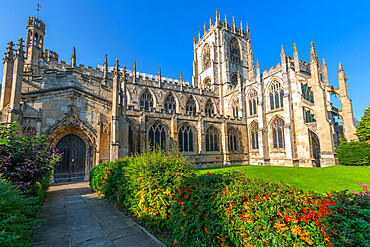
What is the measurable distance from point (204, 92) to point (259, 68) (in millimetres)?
10274

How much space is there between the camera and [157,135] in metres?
20.3

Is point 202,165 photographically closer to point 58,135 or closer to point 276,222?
point 58,135

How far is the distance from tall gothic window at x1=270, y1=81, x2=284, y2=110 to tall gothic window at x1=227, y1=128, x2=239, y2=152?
21.9ft

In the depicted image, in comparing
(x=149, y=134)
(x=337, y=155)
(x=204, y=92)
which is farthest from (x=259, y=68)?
(x=149, y=134)

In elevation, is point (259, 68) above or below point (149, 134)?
above

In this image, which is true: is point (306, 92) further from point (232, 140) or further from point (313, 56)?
point (232, 140)

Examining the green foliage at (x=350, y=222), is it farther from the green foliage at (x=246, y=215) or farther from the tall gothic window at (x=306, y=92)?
the tall gothic window at (x=306, y=92)

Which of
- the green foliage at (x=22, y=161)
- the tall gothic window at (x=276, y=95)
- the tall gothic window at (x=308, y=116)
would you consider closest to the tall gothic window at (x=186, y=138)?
the tall gothic window at (x=276, y=95)

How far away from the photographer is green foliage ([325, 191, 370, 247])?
1831 mm

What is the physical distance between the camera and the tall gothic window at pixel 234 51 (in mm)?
39125

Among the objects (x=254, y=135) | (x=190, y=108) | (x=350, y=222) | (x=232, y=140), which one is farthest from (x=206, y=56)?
(x=350, y=222)

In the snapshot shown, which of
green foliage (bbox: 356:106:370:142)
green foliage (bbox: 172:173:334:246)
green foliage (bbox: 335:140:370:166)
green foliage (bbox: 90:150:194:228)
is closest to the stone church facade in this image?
green foliage (bbox: 356:106:370:142)

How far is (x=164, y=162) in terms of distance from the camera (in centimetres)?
572

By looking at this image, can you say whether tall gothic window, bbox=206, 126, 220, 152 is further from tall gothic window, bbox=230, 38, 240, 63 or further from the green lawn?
tall gothic window, bbox=230, 38, 240, 63
